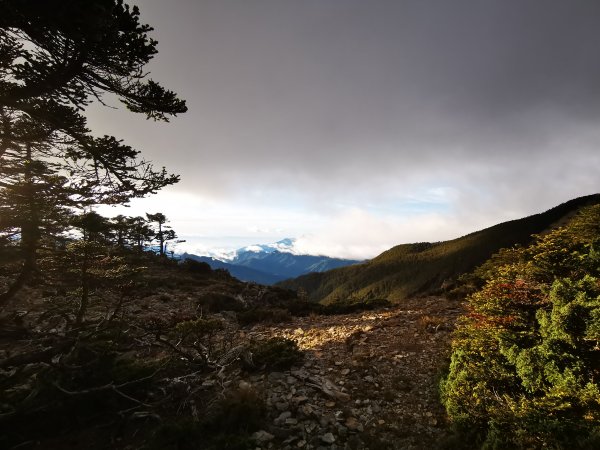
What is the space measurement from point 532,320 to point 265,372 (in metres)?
7.87

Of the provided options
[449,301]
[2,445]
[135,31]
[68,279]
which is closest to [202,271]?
[68,279]

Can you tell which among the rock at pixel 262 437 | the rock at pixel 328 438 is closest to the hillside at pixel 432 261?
the rock at pixel 328 438

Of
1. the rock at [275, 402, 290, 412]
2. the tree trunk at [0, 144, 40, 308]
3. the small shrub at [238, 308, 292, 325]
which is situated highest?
the tree trunk at [0, 144, 40, 308]

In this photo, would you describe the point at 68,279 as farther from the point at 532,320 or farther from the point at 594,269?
the point at 594,269

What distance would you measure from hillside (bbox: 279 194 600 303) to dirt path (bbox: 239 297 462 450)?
88.6 m

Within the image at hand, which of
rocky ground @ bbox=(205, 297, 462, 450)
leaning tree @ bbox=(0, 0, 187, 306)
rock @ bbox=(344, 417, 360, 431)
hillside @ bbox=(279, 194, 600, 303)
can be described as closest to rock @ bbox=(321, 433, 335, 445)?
rocky ground @ bbox=(205, 297, 462, 450)

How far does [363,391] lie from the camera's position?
28.1 feet

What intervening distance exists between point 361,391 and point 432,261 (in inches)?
5297

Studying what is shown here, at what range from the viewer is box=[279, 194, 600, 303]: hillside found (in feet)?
369

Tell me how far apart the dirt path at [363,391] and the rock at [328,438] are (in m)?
0.02

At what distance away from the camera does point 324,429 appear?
23.0 feet

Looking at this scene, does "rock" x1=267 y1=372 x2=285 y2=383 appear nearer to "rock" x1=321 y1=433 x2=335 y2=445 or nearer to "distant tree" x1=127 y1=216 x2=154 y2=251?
"rock" x1=321 y1=433 x2=335 y2=445

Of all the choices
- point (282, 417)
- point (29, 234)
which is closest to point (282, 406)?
point (282, 417)

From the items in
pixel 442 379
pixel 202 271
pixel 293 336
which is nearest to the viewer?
pixel 442 379
